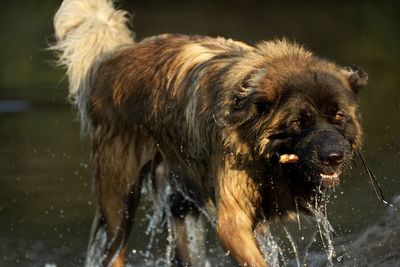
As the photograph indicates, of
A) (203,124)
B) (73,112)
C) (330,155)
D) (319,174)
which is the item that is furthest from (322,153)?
(73,112)

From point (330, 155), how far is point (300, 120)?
0.28 meters

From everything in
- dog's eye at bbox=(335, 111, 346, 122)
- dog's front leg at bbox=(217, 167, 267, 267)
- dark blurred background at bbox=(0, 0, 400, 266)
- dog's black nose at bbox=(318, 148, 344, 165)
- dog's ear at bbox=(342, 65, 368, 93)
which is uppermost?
dog's ear at bbox=(342, 65, 368, 93)

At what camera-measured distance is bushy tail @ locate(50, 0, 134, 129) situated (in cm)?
798

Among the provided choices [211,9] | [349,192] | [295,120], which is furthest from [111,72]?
[211,9]

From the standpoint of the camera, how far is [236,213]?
20.9 feet

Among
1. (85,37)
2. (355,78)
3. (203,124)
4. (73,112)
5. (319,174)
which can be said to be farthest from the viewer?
(73,112)

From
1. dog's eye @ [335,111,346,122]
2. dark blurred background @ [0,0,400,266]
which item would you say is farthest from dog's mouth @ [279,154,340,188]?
dark blurred background @ [0,0,400,266]

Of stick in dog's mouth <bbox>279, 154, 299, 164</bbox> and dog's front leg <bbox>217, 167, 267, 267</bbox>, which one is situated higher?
stick in dog's mouth <bbox>279, 154, 299, 164</bbox>

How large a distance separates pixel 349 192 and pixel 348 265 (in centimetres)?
177

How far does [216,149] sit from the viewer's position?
6465 mm

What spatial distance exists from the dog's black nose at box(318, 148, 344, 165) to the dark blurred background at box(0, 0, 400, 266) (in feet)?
8.60

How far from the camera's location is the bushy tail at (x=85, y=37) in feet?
26.2

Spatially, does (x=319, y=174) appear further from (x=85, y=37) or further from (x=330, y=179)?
(x=85, y=37)

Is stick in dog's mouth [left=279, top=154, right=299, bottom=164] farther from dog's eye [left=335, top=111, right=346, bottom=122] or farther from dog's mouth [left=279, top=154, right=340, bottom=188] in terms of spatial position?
dog's eye [left=335, top=111, right=346, bottom=122]
